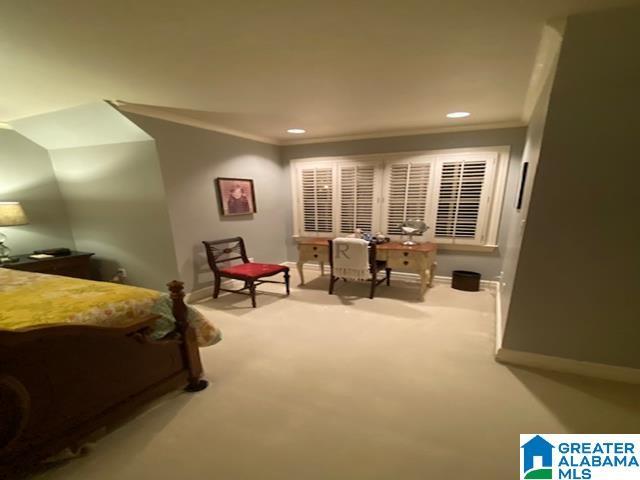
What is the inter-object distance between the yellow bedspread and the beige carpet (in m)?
0.50

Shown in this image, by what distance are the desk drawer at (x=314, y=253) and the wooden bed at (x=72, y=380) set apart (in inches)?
86.8

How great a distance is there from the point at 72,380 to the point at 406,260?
10.3 ft

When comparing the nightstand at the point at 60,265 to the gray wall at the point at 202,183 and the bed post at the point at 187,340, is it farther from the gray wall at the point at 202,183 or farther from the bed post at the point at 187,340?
the bed post at the point at 187,340

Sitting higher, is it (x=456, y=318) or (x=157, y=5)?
(x=157, y=5)

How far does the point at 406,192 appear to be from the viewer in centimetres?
400

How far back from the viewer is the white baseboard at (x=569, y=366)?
184 centimetres

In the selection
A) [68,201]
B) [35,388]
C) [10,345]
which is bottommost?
[35,388]

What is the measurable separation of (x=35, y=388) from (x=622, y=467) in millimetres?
2786

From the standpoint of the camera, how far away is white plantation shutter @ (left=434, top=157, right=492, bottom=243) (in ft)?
11.8

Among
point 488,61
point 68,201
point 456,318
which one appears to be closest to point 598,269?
point 456,318

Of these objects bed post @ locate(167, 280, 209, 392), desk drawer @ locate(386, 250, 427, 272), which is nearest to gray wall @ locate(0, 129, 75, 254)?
bed post @ locate(167, 280, 209, 392)

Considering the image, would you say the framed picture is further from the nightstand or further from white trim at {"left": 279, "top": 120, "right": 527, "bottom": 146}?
the nightstand

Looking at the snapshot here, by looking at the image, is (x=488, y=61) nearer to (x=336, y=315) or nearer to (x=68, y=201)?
(x=336, y=315)

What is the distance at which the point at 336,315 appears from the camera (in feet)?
9.86
